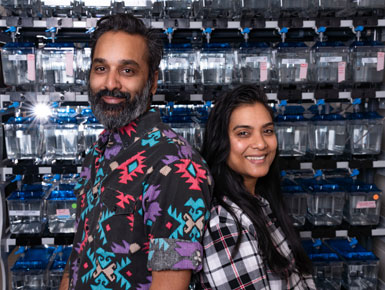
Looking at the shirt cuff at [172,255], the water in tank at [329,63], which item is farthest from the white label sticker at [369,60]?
the shirt cuff at [172,255]

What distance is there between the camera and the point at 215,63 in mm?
2955

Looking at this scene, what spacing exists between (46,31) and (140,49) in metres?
2.07

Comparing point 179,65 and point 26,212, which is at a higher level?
point 179,65

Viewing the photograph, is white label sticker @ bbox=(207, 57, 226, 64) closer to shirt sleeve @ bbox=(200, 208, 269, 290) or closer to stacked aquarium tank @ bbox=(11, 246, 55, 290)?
shirt sleeve @ bbox=(200, 208, 269, 290)

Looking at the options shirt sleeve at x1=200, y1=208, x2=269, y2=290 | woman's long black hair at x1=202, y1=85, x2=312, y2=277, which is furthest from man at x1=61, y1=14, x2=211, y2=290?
woman's long black hair at x1=202, y1=85, x2=312, y2=277

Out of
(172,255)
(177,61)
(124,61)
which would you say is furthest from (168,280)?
(177,61)

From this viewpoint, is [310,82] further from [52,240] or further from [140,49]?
[52,240]

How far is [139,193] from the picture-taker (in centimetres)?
107

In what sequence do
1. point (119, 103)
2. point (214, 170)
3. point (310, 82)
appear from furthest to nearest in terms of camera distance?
point (310, 82) < point (214, 170) < point (119, 103)

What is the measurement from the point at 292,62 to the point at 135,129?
6.51 ft

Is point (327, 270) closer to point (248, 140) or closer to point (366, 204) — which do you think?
point (366, 204)

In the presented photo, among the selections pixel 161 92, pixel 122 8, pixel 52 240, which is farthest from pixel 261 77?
pixel 52 240

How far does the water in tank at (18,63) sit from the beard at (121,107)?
173 centimetres

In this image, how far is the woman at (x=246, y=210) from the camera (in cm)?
116
